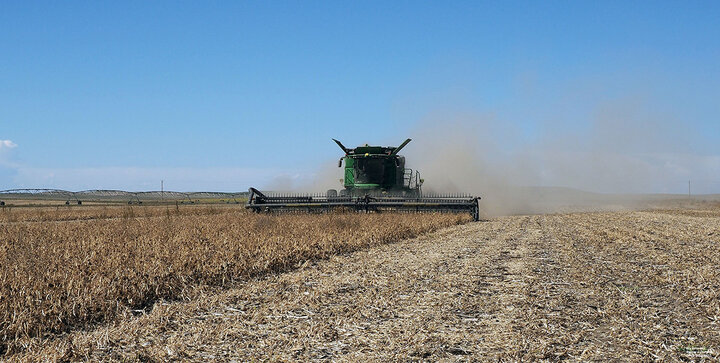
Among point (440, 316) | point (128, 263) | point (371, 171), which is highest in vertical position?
point (371, 171)

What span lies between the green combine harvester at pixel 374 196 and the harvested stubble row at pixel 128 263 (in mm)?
6341

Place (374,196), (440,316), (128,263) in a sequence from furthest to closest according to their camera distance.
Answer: (374,196) → (128,263) → (440,316)

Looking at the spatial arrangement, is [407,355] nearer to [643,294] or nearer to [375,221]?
[643,294]

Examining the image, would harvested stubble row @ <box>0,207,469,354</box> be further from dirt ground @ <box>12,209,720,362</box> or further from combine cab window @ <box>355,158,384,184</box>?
combine cab window @ <box>355,158,384,184</box>

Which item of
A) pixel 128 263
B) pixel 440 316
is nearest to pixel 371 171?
pixel 128 263

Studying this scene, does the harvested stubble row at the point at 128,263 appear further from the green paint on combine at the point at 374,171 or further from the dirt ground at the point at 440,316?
the green paint on combine at the point at 374,171

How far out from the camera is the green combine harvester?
72.8 ft

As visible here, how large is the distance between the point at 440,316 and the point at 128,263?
446 cm

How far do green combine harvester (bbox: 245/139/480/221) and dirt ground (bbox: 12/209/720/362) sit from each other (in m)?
11.3

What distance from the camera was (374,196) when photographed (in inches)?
985

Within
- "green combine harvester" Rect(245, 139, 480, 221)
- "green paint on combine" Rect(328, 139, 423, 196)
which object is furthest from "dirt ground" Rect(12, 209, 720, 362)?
"green paint on combine" Rect(328, 139, 423, 196)

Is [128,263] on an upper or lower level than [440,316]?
upper

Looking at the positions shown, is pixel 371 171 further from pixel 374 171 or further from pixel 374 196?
pixel 374 196

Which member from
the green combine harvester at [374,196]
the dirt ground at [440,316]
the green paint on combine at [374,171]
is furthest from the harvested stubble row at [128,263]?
the green paint on combine at [374,171]
